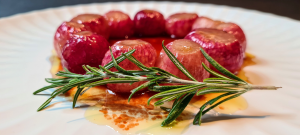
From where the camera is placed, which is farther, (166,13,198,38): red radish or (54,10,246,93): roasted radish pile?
(166,13,198,38): red radish

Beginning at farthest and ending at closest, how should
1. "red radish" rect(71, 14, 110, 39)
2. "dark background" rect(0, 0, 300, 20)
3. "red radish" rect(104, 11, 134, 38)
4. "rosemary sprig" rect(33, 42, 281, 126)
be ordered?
"dark background" rect(0, 0, 300, 20) < "red radish" rect(104, 11, 134, 38) < "red radish" rect(71, 14, 110, 39) < "rosemary sprig" rect(33, 42, 281, 126)

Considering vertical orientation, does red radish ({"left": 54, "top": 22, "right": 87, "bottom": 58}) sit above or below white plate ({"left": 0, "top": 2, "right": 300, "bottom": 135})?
above

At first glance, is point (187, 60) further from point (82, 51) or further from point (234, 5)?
point (234, 5)

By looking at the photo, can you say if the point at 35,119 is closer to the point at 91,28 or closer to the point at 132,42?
the point at 132,42

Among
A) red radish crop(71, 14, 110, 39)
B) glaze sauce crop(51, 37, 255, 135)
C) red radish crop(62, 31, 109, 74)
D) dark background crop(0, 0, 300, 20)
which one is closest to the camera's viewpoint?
glaze sauce crop(51, 37, 255, 135)

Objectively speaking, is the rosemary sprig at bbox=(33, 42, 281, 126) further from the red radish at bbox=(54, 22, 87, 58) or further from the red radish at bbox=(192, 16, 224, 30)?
the red radish at bbox=(192, 16, 224, 30)

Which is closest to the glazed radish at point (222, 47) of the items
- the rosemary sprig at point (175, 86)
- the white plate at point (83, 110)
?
the white plate at point (83, 110)

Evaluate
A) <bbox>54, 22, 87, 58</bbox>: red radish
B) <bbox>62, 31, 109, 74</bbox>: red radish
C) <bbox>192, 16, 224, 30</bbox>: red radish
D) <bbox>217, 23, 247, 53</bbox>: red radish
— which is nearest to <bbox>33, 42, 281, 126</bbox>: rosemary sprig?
A: <bbox>62, 31, 109, 74</bbox>: red radish

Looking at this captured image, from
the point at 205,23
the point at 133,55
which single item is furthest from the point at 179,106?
the point at 205,23
